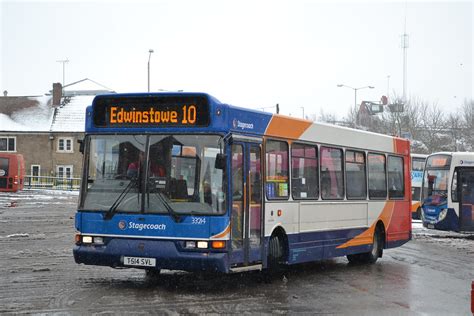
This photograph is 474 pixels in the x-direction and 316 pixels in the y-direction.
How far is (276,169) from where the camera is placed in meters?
13.9

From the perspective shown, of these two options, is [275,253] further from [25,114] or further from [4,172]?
[25,114]

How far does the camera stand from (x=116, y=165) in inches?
484

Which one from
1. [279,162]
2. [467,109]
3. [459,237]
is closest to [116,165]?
[279,162]

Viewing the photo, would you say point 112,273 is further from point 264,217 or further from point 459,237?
point 459,237

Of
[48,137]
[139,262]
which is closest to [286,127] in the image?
[139,262]

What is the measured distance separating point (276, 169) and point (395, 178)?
22.7 ft

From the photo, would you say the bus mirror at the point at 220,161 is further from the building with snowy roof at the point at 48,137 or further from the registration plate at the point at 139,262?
the building with snowy roof at the point at 48,137

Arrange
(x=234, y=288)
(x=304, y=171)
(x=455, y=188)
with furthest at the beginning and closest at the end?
(x=455, y=188) < (x=304, y=171) < (x=234, y=288)

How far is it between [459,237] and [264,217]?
64.7 feet

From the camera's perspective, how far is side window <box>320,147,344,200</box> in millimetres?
15789

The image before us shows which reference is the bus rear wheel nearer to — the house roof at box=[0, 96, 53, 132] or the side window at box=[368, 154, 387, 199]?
the side window at box=[368, 154, 387, 199]

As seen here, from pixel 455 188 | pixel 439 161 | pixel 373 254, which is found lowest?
pixel 373 254

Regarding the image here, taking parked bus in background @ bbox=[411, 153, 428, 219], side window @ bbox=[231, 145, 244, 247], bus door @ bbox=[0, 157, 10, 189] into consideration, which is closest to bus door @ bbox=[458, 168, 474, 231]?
parked bus in background @ bbox=[411, 153, 428, 219]

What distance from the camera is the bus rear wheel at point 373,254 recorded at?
1833cm
